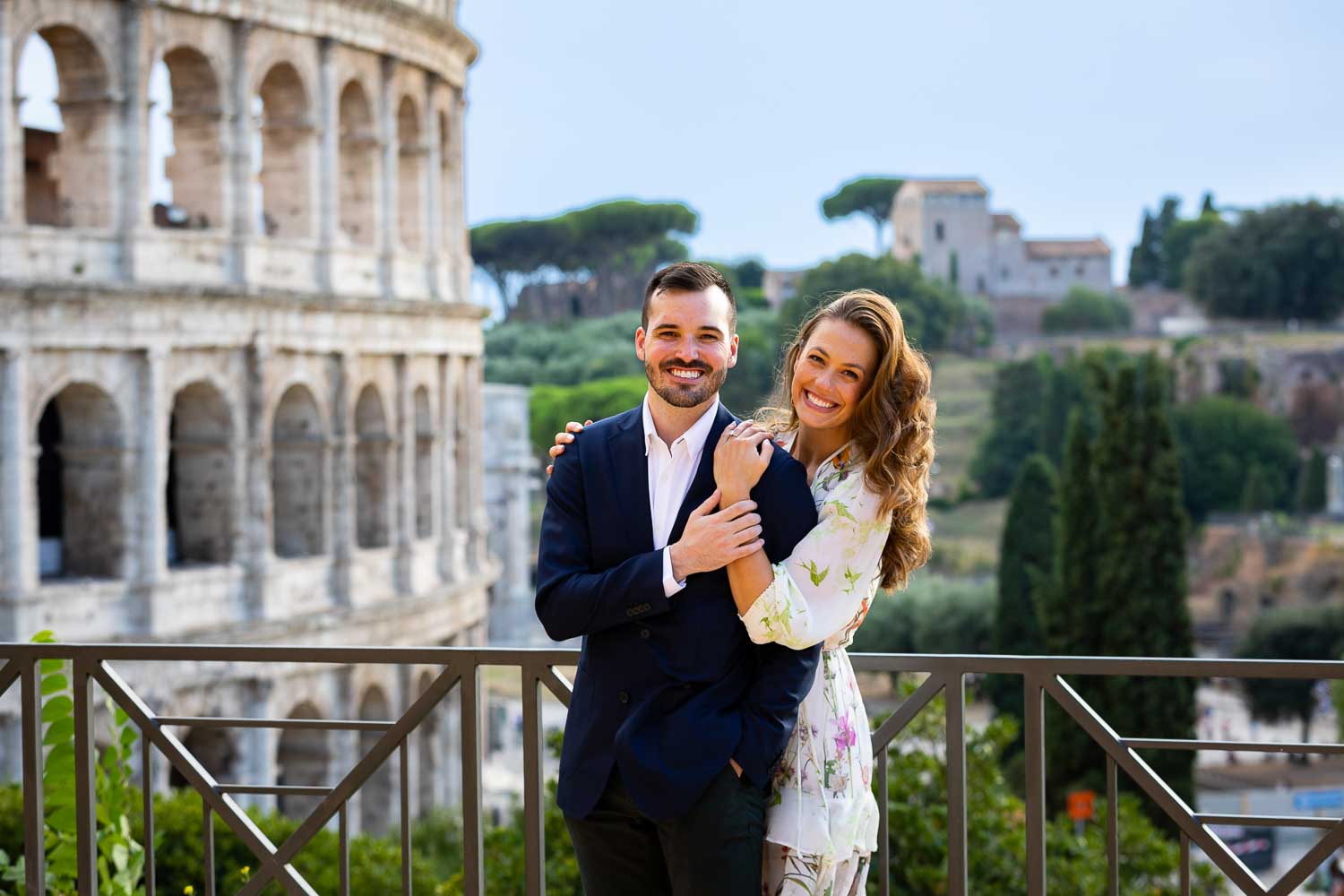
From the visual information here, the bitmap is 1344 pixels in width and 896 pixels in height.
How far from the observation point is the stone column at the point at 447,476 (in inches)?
1077

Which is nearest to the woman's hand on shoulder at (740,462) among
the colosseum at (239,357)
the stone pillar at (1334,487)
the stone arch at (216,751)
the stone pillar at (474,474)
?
the colosseum at (239,357)

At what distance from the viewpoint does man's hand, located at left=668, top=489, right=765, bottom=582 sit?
379 centimetres

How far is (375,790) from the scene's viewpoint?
86.3ft

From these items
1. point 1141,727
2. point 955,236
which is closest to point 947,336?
point 955,236

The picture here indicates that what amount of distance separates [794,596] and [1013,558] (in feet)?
127

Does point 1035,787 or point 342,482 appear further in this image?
point 342,482

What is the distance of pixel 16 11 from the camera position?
20.5 meters

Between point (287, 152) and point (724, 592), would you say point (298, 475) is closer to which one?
point (287, 152)

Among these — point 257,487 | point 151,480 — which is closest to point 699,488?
point 151,480

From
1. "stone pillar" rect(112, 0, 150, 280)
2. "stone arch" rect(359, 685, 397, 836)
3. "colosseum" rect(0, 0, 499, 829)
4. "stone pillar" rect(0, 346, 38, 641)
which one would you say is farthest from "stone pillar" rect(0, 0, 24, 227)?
"stone arch" rect(359, 685, 397, 836)

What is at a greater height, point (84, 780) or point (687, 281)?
point (687, 281)

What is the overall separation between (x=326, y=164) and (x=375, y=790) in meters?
8.99

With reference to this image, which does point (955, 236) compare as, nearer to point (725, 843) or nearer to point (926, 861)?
point (926, 861)

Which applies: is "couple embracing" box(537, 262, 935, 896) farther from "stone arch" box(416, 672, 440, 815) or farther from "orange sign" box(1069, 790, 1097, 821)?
"orange sign" box(1069, 790, 1097, 821)
